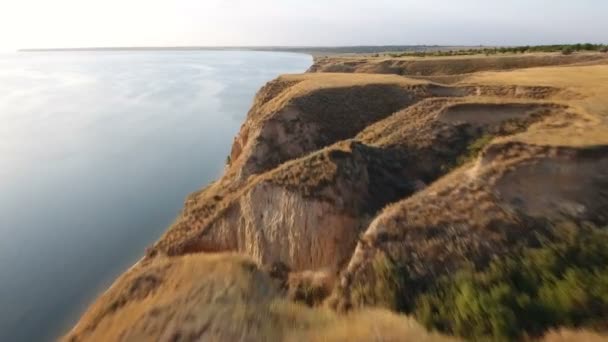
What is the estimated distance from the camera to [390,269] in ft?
37.9

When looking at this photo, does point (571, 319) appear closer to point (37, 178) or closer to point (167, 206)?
point (167, 206)

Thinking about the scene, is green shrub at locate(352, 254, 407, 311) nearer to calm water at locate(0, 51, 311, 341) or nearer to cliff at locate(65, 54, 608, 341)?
cliff at locate(65, 54, 608, 341)

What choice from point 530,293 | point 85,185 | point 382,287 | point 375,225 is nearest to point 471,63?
point 375,225

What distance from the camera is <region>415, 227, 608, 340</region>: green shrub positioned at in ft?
30.3

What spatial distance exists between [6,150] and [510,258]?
54380mm

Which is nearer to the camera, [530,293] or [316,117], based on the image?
[530,293]

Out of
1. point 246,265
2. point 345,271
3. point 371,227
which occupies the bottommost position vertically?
point 246,265

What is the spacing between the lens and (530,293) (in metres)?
9.97

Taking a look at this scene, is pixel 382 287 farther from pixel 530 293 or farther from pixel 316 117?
pixel 316 117

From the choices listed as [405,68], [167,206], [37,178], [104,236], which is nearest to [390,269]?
[104,236]

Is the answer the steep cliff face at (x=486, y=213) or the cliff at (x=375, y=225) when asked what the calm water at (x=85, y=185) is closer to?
the cliff at (x=375, y=225)

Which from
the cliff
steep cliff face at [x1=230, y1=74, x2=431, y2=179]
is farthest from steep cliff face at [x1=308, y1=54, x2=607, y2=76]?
the cliff

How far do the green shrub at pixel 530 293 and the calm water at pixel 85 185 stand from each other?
1808 centimetres

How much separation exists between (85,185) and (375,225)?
106 ft
